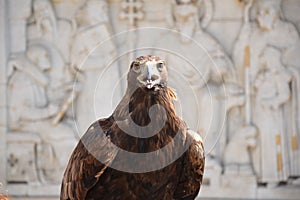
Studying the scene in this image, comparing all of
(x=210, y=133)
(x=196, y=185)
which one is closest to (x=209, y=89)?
(x=210, y=133)

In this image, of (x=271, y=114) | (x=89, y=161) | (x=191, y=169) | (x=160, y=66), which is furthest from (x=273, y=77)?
(x=160, y=66)

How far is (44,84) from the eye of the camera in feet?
35.1

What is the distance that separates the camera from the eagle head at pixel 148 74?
423 cm

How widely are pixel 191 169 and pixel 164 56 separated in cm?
584

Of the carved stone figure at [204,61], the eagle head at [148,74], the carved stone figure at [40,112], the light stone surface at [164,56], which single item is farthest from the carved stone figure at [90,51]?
the eagle head at [148,74]

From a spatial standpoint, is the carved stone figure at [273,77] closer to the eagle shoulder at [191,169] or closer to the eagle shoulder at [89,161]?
the eagle shoulder at [191,169]

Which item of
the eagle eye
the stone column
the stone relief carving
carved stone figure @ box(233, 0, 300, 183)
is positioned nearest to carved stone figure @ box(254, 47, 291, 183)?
carved stone figure @ box(233, 0, 300, 183)

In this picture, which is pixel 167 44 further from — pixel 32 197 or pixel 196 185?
pixel 196 185

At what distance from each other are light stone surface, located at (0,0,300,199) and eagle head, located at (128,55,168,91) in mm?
6074

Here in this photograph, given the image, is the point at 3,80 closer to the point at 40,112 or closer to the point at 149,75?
the point at 40,112

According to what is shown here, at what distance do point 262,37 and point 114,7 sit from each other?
1.74 m

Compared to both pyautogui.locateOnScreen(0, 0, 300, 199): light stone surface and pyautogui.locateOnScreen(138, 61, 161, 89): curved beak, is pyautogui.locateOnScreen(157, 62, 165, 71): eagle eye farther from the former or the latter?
pyautogui.locateOnScreen(0, 0, 300, 199): light stone surface

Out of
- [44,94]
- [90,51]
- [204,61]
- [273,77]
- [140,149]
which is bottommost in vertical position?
[140,149]

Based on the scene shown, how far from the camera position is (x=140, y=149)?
432 centimetres
